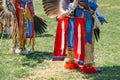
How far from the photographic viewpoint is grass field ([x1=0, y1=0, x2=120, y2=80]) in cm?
662

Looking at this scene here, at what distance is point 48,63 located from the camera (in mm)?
7582

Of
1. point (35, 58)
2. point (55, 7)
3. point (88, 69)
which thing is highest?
point (55, 7)

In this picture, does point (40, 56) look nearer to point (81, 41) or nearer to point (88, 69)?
point (88, 69)

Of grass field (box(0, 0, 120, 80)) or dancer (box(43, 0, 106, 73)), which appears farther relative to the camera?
→ grass field (box(0, 0, 120, 80))

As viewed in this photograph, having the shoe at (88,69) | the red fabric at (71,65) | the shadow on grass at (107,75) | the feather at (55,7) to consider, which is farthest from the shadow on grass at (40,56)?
the feather at (55,7)

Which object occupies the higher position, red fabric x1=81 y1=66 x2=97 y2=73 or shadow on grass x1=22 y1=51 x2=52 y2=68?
shadow on grass x1=22 y1=51 x2=52 y2=68

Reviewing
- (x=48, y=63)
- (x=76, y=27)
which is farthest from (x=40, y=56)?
(x=76, y=27)

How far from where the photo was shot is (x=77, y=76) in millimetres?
6566

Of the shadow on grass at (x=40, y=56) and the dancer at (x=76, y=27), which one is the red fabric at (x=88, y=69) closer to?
the dancer at (x=76, y=27)

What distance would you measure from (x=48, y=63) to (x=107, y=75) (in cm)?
146

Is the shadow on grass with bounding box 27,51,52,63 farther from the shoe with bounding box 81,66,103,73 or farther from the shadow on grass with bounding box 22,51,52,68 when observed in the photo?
the shoe with bounding box 81,66,103,73

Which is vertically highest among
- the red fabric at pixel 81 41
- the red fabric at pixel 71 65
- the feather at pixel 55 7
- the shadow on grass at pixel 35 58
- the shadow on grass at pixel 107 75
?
the feather at pixel 55 7

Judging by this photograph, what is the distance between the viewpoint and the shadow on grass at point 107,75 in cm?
643

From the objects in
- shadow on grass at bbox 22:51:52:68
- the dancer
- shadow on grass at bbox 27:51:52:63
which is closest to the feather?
the dancer
